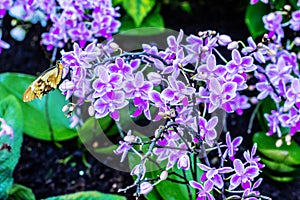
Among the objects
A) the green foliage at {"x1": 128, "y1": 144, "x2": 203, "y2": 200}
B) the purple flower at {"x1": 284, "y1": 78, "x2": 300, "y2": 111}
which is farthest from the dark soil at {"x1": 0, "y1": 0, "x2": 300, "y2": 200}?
the purple flower at {"x1": 284, "y1": 78, "x2": 300, "y2": 111}

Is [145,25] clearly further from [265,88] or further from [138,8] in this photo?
[265,88]

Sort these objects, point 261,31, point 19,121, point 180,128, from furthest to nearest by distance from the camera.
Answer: point 261,31, point 19,121, point 180,128

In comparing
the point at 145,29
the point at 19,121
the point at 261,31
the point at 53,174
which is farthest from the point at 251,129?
the point at 19,121

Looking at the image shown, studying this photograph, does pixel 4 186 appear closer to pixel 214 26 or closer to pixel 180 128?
pixel 180 128

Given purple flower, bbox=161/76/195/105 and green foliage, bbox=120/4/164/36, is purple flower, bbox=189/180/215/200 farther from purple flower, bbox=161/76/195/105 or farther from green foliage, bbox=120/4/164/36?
green foliage, bbox=120/4/164/36

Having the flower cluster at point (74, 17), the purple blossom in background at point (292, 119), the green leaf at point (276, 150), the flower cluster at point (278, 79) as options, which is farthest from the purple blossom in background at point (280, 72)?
the flower cluster at point (74, 17)

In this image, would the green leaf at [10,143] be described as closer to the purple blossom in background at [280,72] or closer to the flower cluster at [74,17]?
the flower cluster at [74,17]
